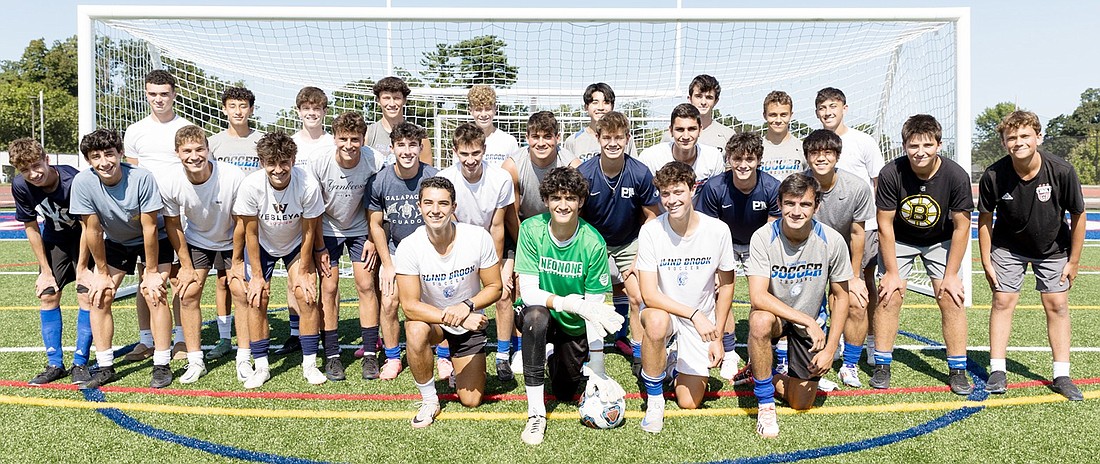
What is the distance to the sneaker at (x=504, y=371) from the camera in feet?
15.1

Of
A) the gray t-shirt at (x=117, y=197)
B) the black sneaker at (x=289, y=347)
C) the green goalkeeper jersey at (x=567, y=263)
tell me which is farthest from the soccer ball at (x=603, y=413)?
the gray t-shirt at (x=117, y=197)

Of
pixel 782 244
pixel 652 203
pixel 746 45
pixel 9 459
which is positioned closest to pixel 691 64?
pixel 746 45

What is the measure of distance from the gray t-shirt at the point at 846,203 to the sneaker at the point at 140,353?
483 cm

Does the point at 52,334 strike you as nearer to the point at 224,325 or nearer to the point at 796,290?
the point at 224,325

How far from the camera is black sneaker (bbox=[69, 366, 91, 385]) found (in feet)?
14.5

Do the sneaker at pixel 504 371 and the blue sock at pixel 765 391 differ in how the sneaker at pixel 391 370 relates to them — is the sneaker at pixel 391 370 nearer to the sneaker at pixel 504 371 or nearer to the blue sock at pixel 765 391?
the sneaker at pixel 504 371

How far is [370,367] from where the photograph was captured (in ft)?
15.4

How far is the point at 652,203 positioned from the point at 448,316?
160 centimetres

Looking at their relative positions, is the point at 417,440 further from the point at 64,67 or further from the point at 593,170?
the point at 64,67

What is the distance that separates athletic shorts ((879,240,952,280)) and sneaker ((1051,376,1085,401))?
0.89m

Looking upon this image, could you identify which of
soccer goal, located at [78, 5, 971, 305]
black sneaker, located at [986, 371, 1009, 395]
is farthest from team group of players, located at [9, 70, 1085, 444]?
soccer goal, located at [78, 5, 971, 305]

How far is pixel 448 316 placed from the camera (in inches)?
145

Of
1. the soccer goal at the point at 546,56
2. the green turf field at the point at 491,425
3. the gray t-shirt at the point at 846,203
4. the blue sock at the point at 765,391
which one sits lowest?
the green turf field at the point at 491,425

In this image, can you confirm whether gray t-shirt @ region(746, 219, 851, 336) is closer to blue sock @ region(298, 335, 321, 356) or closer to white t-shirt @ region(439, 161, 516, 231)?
white t-shirt @ region(439, 161, 516, 231)
